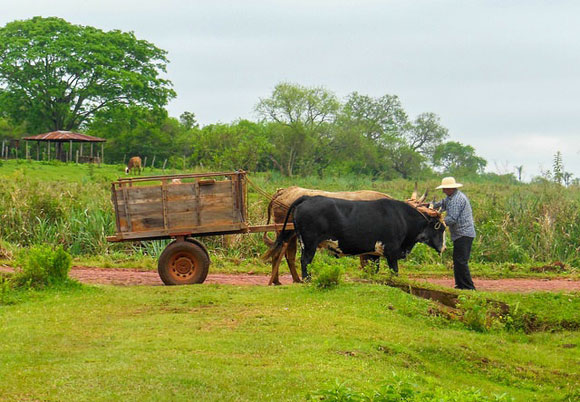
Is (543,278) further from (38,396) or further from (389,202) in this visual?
(38,396)

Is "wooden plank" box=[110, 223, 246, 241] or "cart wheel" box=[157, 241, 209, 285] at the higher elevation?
"wooden plank" box=[110, 223, 246, 241]

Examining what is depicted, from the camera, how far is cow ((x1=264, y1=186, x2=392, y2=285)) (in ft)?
41.7

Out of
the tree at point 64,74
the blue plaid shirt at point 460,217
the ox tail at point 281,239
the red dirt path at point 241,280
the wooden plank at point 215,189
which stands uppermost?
the tree at point 64,74

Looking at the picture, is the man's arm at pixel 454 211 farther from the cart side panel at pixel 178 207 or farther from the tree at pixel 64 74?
the tree at pixel 64 74

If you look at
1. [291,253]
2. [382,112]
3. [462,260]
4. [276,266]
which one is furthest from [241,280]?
[382,112]

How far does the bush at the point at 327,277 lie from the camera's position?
10758 millimetres

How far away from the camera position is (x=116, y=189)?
39.2ft

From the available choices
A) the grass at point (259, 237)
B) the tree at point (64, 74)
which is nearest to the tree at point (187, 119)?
the tree at point (64, 74)

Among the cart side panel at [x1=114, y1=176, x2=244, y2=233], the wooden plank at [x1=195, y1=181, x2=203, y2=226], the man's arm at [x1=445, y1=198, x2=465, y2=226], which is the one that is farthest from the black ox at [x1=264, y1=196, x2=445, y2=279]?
the wooden plank at [x1=195, y1=181, x2=203, y2=226]

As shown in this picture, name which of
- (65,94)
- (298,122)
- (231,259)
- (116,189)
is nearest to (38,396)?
(116,189)

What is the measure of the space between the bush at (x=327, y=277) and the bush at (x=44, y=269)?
376 centimetres

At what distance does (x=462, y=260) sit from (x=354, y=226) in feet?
6.18

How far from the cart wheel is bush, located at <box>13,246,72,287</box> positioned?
1.51 metres

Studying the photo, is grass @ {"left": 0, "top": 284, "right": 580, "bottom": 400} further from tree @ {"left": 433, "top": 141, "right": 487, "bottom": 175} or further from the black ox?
tree @ {"left": 433, "top": 141, "right": 487, "bottom": 175}
